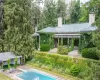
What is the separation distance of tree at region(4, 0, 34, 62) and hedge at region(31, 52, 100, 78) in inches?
103

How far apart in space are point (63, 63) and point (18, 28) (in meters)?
10.1

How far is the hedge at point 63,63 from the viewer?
17328mm

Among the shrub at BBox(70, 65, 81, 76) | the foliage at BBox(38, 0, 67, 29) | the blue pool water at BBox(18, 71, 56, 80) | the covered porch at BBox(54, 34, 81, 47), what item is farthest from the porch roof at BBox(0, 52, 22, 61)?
the foliage at BBox(38, 0, 67, 29)

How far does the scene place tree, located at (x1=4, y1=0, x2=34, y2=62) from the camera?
81.7ft

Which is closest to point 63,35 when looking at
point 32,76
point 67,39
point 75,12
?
point 67,39

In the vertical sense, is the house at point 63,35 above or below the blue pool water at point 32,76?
above

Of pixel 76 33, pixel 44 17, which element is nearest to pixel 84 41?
pixel 76 33

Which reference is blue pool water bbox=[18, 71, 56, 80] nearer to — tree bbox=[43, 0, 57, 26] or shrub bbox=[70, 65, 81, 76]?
shrub bbox=[70, 65, 81, 76]

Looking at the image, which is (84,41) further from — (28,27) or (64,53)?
(28,27)

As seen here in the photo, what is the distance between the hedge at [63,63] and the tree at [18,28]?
8.54 ft

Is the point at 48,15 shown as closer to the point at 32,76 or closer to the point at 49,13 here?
the point at 49,13

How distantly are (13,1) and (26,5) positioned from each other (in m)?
2.37

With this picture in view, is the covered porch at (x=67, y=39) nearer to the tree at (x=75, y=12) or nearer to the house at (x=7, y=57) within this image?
the house at (x=7, y=57)

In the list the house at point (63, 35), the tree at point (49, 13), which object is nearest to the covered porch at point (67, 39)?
the house at point (63, 35)
